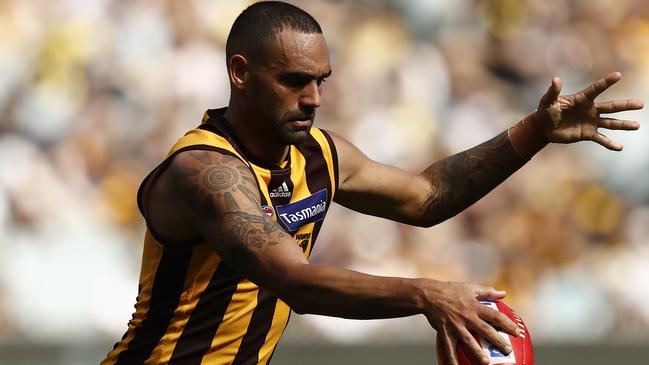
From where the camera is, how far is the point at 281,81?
197 inches

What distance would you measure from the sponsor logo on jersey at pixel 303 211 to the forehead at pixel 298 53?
0.65 m

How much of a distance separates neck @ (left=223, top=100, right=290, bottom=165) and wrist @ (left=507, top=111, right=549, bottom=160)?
124 centimetres

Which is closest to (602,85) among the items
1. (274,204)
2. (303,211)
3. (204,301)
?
(303,211)

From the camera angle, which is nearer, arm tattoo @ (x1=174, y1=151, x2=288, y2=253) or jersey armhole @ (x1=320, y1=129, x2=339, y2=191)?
arm tattoo @ (x1=174, y1=151, x2=288, y2=253)

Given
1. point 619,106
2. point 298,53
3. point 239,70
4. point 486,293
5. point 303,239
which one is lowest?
point 486,293

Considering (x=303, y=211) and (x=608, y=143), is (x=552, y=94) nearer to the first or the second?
(x=608, y=143)

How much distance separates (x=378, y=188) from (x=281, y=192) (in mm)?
796

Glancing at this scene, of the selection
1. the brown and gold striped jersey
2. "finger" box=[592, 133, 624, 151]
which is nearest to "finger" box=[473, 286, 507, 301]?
the brown and gold striped jersey

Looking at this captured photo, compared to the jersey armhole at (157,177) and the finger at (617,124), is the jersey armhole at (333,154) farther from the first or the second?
the finger at (617,124)

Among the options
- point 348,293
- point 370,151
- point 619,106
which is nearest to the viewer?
point 348,293

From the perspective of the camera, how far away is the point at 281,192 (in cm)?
521

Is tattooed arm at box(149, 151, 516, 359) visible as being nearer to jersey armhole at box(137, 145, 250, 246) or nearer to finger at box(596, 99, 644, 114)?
jersey armhole at box(137, 145, 250, 246)

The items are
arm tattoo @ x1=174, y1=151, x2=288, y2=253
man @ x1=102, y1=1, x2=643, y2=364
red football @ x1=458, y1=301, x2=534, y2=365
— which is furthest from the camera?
arm tattoo @ x1=174, y1=151, x2=288, y2=253

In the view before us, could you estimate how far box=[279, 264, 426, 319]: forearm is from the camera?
13.3 feet
